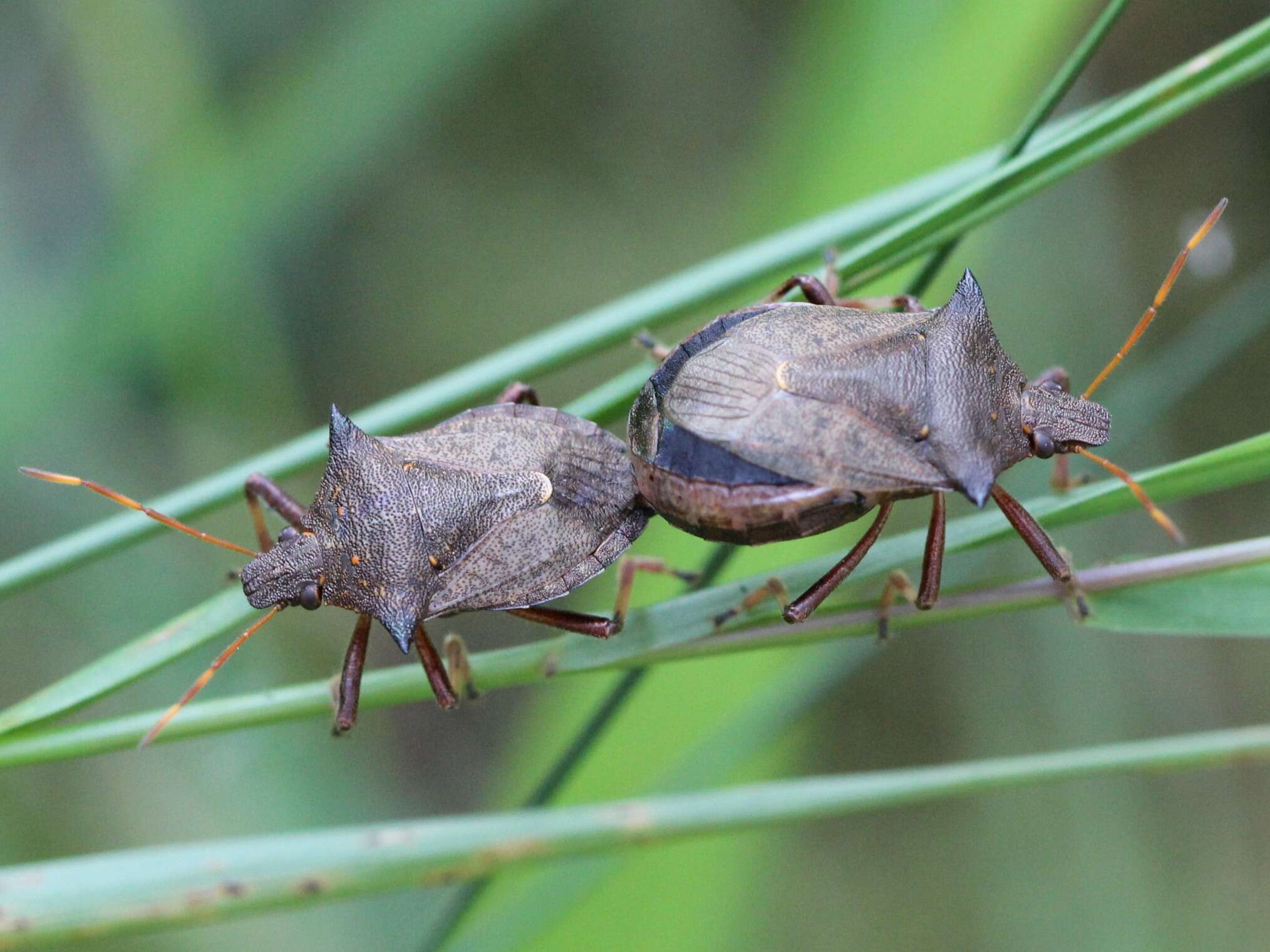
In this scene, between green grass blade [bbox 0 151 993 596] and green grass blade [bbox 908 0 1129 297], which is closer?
green grass blade [bbox 908 0 1129 297]

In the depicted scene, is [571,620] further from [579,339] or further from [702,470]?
[579,339]

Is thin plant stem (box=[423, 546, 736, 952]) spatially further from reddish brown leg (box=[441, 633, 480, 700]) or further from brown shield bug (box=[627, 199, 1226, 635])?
reddish brown leg (box=[441, 633, 480, 700])

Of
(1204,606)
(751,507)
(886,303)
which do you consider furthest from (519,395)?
(1204,606)

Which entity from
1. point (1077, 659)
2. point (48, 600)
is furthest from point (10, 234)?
point (1077, 659)

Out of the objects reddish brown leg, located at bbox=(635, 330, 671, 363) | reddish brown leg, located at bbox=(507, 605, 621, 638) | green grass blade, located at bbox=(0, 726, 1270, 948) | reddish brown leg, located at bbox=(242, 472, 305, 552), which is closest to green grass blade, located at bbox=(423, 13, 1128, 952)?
reddish brown leg, located at bbox=(507, 605, 621, 638)

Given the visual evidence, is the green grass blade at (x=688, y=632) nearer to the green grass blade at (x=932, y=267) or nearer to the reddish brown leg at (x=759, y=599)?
the reddish brown leg at (x=759, y=599)

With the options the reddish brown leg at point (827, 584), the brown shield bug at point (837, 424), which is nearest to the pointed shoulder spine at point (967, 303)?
the brown shield bug at point (837, 424)
